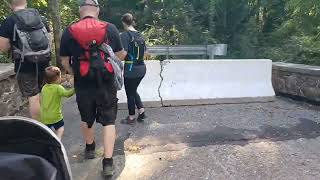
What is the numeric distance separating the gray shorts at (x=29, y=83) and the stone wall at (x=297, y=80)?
524 centimetres

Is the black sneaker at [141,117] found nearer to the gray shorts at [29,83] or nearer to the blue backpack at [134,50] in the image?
the blue backpack at [134,50]

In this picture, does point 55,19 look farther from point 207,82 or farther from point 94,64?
point 94,64

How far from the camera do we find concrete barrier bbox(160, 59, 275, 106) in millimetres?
8883

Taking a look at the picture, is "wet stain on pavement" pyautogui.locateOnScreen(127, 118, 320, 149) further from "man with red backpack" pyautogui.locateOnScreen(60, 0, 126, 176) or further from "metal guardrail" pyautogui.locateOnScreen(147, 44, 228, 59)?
"metal guardrail" pyautogui.locateOnScreen(147, 44, 228, 59)

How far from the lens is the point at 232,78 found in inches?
363

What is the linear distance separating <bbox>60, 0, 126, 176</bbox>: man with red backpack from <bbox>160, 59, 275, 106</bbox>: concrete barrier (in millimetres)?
3401

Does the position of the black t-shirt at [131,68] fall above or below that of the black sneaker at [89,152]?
above

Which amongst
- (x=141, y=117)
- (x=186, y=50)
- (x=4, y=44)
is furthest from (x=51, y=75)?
(x=186, y=50)

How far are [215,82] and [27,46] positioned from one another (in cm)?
430

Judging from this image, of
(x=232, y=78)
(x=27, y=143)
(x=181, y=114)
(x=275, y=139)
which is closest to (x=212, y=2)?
(x=232, y=78)

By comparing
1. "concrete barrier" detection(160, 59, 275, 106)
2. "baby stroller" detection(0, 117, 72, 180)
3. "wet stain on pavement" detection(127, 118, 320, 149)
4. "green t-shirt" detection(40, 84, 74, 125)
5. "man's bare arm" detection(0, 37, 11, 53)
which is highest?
"man's bare arm" detection(0, 37, 11, 53)

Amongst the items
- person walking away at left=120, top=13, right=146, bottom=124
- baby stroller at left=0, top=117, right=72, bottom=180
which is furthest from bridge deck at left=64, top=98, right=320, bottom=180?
baby stroller at left=0, top=117, right=72, bottom=180

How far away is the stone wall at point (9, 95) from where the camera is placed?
7.12m

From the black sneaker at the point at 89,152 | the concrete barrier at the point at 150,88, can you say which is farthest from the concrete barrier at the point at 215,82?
the black sneaker at the point at 89,152
